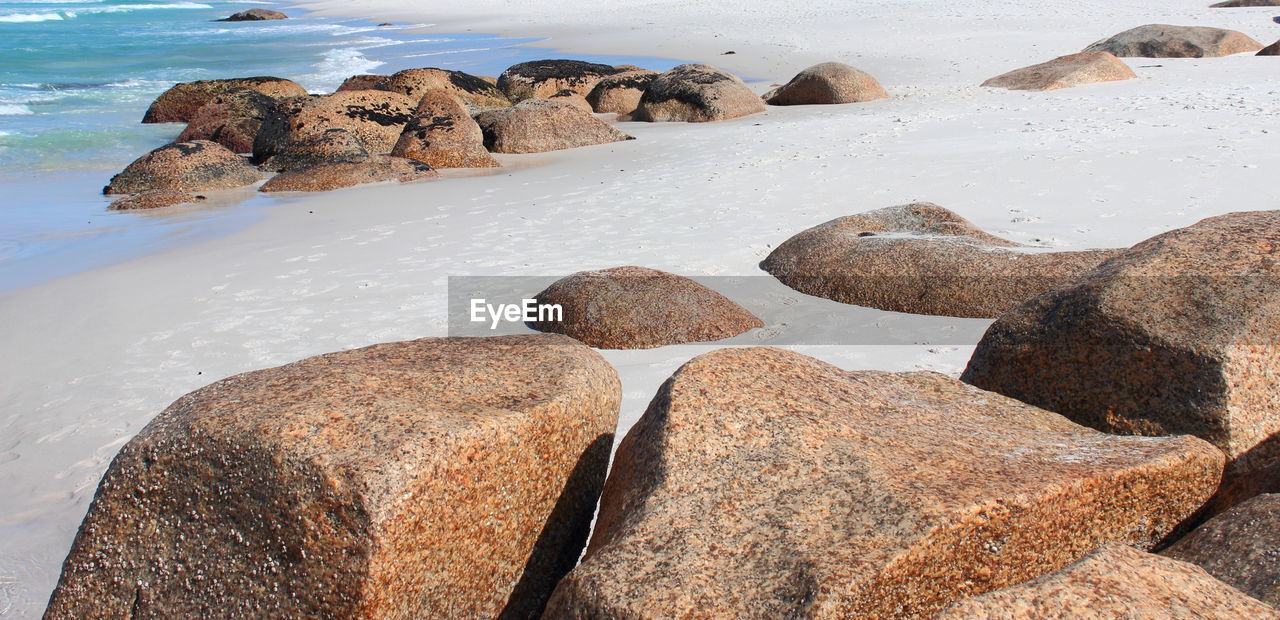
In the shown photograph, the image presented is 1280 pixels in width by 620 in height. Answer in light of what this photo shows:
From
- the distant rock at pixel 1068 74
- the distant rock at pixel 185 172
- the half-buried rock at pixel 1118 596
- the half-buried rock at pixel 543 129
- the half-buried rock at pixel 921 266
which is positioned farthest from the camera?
the distant rock at pixel 1068 74

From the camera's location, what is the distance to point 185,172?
1098 cm

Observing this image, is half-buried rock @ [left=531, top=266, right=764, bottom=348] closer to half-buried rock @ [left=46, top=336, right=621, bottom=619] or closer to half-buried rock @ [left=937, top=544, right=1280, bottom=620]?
half-buried rock @ [left=46, top=336, right=621, bottom=619]

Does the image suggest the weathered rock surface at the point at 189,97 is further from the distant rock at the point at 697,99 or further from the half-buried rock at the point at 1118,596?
the half-buried rock at the point at 1118,596

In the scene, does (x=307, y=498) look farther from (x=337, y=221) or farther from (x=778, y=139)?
(x=778, y=139)

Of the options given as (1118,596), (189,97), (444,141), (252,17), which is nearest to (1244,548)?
(1118,596)

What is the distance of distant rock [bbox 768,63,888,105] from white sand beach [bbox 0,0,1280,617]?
1.32ft

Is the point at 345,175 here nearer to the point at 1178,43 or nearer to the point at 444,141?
the point at 444,141

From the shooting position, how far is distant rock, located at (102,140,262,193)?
10875mm

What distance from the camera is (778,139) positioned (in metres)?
11.6

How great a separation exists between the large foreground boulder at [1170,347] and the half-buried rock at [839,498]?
290 millimetres

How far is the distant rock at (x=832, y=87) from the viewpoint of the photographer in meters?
14.8

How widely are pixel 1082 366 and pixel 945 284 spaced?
242cm

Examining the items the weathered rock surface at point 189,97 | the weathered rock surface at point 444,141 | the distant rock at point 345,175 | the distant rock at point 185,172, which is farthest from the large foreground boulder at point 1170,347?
the weathered rock surface at point 189,97

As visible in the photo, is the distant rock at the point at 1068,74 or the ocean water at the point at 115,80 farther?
the distant rock at the point at 1068,74
